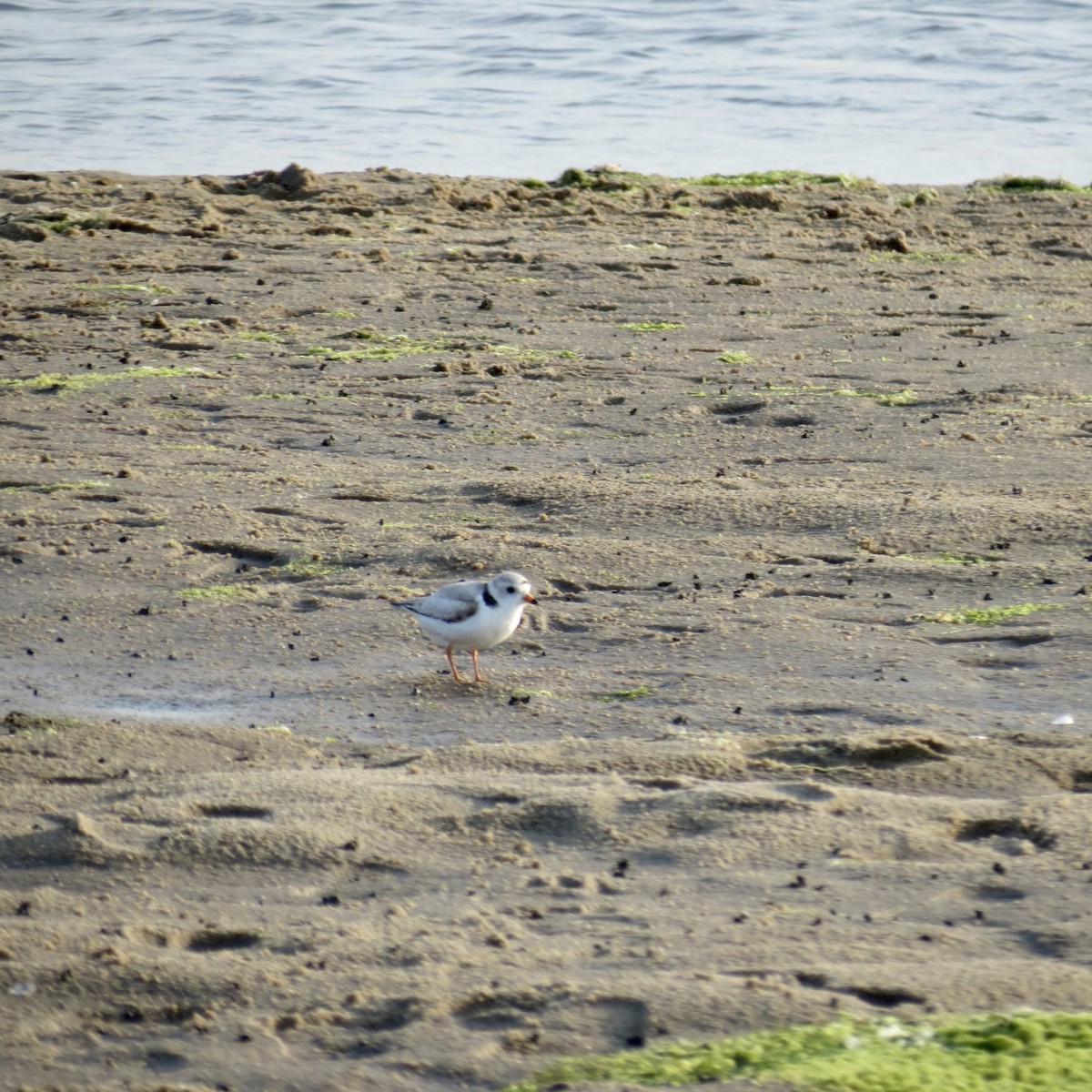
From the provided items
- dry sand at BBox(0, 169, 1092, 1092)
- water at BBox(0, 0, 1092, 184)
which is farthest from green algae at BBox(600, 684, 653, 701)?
water at BBox(0, 0, 1092, 184)

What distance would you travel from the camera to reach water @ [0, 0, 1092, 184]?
60.6ft

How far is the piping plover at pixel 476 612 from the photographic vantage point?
577 centimetres

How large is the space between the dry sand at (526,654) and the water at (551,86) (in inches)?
244

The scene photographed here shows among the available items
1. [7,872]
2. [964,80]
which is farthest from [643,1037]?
[964,80]

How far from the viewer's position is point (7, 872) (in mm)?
4426

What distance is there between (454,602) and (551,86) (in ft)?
60.9

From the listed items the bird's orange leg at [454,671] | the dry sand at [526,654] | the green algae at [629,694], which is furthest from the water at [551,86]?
the green algae at [629,694]

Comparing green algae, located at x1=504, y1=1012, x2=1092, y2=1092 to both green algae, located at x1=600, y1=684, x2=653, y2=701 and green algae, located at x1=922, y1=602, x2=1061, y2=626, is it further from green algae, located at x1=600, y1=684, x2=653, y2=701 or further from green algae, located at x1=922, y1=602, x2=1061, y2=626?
green algae, located at x1=922, y1=602, x2=1061, y2=626

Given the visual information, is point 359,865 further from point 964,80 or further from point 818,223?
point 964,80

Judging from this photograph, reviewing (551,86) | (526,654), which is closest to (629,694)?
(526,654)

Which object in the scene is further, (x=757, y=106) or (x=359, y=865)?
(x=757, y=106)

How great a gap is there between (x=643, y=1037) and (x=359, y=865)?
1.12 m

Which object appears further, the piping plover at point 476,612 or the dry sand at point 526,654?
the piping plover at point 476,612

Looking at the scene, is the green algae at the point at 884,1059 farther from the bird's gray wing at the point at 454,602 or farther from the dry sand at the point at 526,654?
the bird's gray wing at the point at 454,602
